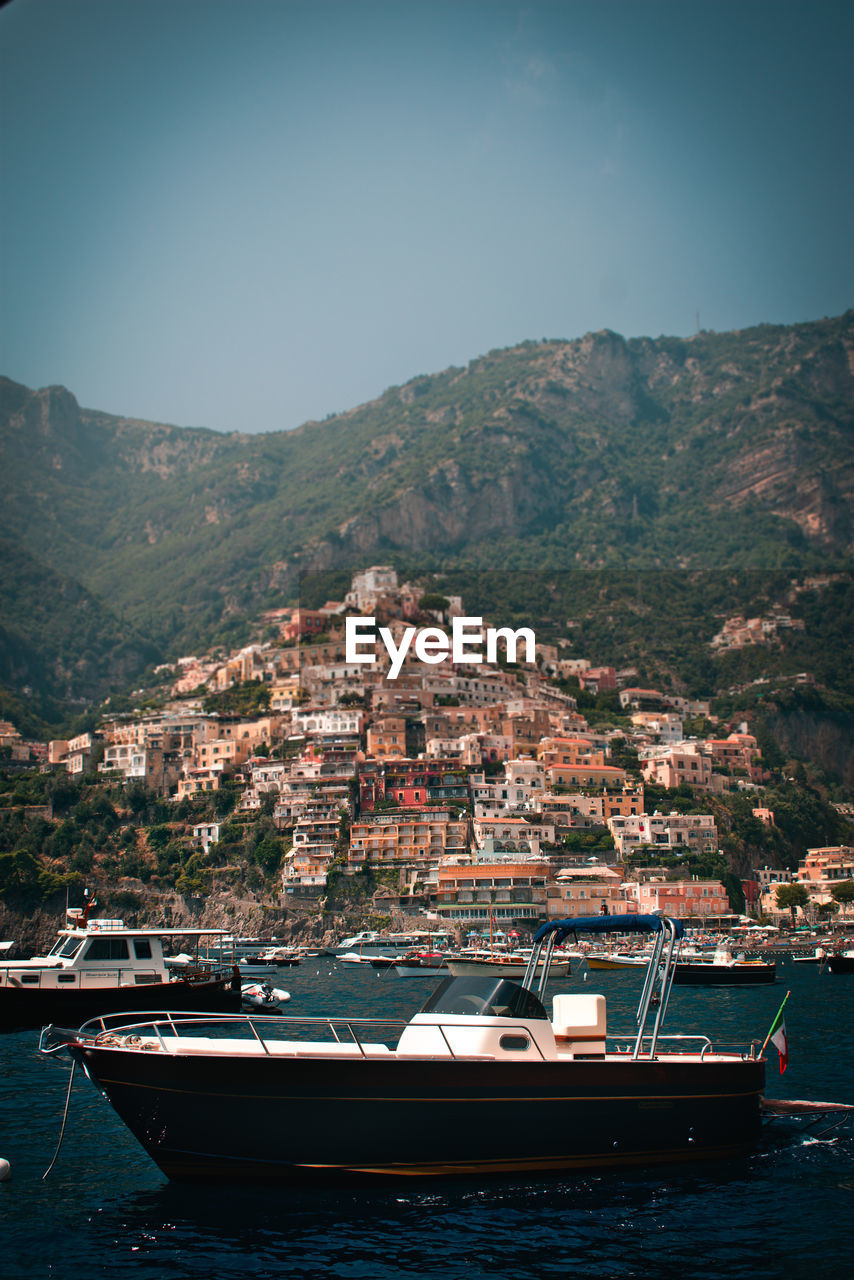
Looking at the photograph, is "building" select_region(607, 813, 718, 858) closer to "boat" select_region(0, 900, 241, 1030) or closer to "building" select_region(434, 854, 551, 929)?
"building" select_region(434, 854, 551, 929)

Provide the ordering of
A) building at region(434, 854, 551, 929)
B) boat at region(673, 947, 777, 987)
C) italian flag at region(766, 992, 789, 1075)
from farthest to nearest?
building at region(434, 854, 551, 929), boat at region(673, 947, 777, 987), italian flag at region(766, 992, 789, 1075)

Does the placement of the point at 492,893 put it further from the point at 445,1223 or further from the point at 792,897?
the point at 445,1223

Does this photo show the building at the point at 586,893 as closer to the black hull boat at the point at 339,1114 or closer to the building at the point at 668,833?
the building at the point at 668,833

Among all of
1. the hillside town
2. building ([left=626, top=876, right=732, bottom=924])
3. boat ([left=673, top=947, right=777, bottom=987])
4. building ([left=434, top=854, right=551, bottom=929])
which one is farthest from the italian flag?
building ([left=626, top=876, right=732, bottom=924])

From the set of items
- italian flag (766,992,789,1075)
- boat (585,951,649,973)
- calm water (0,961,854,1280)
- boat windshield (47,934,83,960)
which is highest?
italian flag (766,992,789,1075)

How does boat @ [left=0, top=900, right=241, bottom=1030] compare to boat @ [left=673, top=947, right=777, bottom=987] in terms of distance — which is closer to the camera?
boat @ [left=0, top=900, right=241, bottom=1030]

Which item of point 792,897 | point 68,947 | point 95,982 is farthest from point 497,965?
point 792,897

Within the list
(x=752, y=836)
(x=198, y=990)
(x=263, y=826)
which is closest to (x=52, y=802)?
(x=263, y=826)
